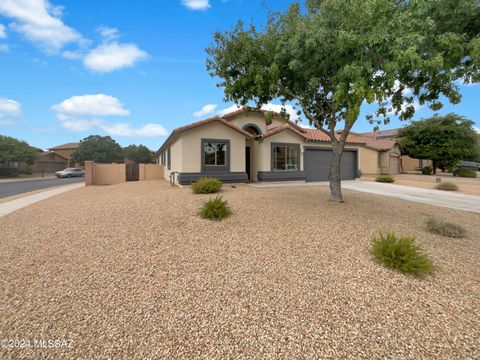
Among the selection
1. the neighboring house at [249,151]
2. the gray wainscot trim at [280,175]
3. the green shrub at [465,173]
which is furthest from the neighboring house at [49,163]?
the green shrub at [465,173]

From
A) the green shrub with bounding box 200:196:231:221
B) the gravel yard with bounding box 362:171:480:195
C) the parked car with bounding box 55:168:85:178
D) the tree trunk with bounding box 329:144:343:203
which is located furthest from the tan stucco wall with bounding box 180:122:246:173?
the parked car with bounding box 55:168:85:178

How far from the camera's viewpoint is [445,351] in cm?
271

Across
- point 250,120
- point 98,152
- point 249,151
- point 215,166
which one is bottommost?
point 215,166

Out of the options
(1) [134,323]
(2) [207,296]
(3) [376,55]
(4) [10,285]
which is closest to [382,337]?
(2) [207,296]

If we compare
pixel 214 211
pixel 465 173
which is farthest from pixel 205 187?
pixel 465 173

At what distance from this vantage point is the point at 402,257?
178 inches

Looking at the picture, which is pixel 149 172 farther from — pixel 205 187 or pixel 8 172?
pixel 8 172

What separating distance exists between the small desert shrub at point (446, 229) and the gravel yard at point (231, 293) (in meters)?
0.34

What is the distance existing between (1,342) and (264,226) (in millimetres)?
5360

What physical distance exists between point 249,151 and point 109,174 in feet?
45.6

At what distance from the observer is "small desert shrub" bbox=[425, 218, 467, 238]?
6285 mm

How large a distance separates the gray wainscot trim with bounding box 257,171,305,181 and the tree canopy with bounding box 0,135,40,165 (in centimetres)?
4114

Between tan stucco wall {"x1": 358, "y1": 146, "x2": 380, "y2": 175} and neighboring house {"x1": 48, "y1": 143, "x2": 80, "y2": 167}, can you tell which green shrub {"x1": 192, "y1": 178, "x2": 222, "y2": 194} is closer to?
tan stucco wall {"x1": 358, "y1": 146, "x2": 380, "y2": 175}

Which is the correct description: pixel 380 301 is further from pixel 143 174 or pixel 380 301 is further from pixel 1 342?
pixel 143 174
